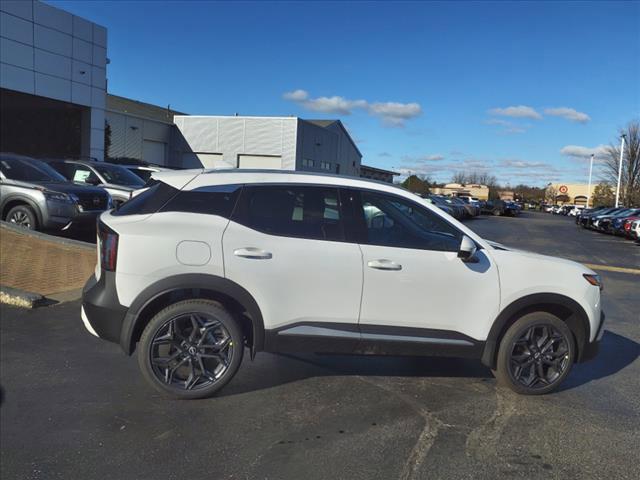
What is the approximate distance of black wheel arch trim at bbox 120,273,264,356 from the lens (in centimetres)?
400

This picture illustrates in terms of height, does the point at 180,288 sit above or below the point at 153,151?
below

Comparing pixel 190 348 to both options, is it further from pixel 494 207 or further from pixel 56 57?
pixel 494 207

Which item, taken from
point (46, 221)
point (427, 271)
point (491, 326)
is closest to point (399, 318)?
point (427, 271)

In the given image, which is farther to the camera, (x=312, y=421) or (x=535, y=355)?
(x=535, y=355)

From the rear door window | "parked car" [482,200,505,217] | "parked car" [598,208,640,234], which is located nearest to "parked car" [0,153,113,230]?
the rear door window

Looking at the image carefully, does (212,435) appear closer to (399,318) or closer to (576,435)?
(399,318)

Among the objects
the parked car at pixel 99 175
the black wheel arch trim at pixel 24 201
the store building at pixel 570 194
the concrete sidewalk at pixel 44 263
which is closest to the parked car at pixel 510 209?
the parked car at pixel 99 175

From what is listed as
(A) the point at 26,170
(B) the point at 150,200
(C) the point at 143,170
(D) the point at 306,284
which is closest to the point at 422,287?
(D) the point at 306,284

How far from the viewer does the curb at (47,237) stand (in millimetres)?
9500

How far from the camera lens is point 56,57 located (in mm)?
24609

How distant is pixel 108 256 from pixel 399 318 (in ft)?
7.62

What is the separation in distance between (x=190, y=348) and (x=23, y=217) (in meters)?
8.04

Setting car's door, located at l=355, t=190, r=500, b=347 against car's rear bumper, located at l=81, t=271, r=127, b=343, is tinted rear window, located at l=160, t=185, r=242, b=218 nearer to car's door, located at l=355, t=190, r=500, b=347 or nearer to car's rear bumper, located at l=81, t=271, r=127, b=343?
car's rear bumper, located at l=81, t=271, r=127, b=343

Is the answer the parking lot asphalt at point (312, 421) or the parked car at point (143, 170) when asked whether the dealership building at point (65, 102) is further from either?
the parking lot asphalt at point (312, 421)
